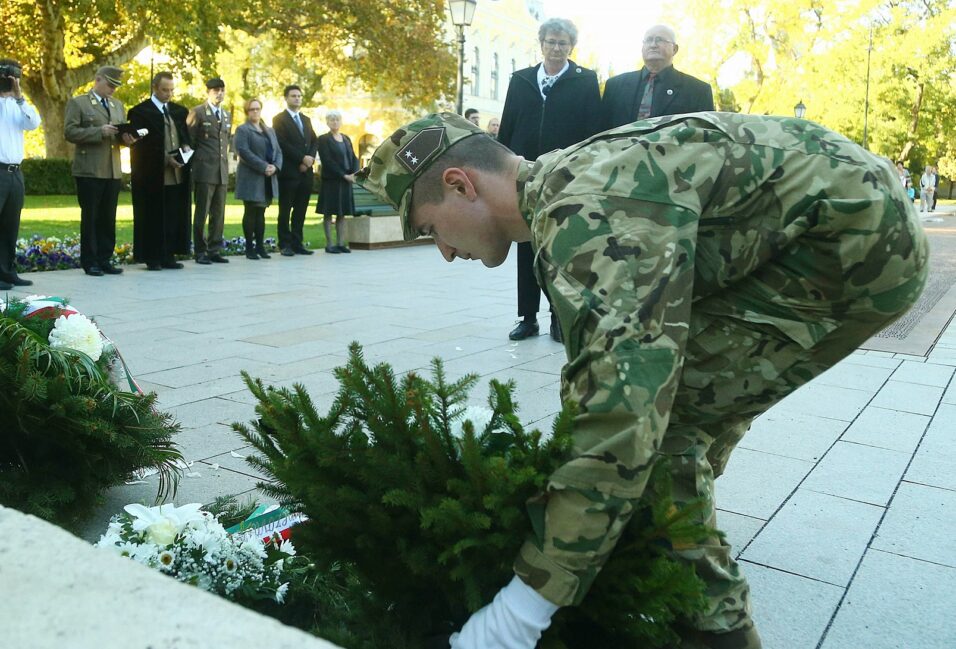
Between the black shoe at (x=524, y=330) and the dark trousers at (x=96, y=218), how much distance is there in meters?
5.61

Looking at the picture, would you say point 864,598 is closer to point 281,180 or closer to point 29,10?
point 281,180

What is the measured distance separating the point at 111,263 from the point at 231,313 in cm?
351

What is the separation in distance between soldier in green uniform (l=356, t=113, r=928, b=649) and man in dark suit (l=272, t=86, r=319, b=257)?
12.0 metres

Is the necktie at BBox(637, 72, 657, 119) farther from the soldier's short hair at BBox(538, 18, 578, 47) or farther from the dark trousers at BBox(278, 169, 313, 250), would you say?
the dark trousers at BBox(278, 169, 313, 250)

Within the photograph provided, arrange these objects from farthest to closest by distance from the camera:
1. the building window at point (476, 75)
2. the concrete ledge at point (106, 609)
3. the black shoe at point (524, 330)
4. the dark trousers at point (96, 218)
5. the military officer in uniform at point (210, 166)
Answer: the building window at point (476, 75) → the military officer in uniform at point (210, 166) → the dark trousers at point (96, 218) → the black shoe at point (524, 330) → the concrete ledge at point (106, 609)

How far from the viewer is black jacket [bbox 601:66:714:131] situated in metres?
6.97

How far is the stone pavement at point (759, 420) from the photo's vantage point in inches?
125

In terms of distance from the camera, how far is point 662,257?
1.77 metres

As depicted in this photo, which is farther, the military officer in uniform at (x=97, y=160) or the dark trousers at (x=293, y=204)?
the dark trousers at (x=293, y=204)

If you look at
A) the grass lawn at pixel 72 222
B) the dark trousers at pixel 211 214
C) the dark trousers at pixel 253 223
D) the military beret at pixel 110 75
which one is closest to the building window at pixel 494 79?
the grass lawn at pixel 72 222

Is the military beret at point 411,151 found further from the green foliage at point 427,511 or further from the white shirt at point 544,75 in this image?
the white shirt at point 544,75

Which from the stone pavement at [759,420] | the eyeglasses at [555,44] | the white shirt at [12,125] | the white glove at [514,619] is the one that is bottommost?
the stone pavement at [759,420]

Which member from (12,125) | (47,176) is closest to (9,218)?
(12,125)

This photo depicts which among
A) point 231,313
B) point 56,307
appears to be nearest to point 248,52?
point 231,313
